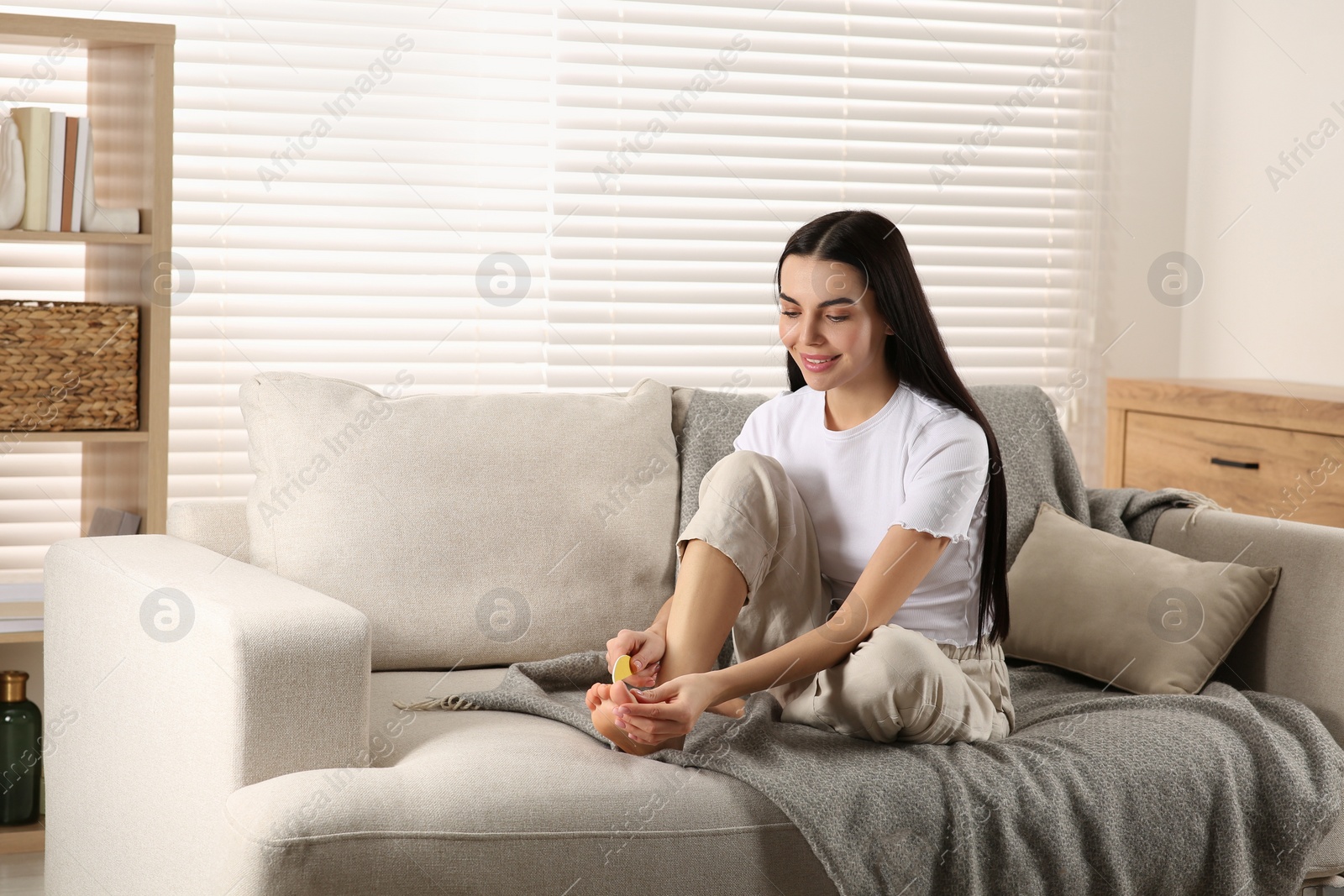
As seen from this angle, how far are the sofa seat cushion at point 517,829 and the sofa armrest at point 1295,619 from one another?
0.82 m

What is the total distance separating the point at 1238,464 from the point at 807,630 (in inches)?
47.3

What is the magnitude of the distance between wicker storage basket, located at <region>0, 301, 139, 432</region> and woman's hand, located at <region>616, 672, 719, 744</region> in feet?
4.17

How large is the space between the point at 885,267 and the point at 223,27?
1.62m

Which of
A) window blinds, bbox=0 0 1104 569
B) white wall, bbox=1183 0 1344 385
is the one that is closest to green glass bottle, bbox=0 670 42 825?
window blinds, bbox=0 0 1104 569

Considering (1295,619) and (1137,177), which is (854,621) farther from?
(1137,177)

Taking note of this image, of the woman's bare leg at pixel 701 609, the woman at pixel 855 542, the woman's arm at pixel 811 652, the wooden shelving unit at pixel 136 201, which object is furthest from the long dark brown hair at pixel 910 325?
the wooden shelving unit at pixel 136 201

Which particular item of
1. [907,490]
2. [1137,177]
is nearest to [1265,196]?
[1137,177]

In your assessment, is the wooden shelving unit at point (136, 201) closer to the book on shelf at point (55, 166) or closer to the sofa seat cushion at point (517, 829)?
the book on shelf at point (55, 166)

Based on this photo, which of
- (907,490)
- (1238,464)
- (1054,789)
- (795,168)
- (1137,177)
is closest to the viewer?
(1054,789)

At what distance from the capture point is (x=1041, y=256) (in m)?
3.14

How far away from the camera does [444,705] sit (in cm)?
165

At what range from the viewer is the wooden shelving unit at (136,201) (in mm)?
2150

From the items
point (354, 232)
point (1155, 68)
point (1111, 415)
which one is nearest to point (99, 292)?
point (354, 232)

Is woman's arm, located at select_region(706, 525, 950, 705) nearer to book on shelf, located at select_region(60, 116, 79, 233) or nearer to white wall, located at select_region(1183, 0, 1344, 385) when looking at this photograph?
book on shelf, located at select_region(60, 116, 79, 233)
